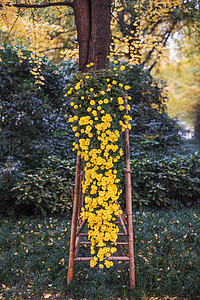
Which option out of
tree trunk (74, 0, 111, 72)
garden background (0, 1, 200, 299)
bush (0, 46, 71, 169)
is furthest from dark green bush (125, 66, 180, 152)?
tree trunk (74, 0, 111, 72)

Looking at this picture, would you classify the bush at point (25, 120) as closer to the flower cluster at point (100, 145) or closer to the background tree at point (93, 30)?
the background tree at point (93, 30)

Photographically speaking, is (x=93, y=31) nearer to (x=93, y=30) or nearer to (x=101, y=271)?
(x=93, y=30)

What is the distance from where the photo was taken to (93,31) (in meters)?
2.67

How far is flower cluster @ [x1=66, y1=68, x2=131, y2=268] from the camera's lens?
6.86 ft

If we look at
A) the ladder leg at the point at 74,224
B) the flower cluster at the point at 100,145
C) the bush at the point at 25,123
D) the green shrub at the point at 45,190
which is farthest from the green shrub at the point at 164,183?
the flower cluster at the point at 100,145

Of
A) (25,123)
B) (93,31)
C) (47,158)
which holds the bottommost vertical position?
(47,158)

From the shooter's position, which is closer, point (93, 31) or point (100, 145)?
point (100, 145)

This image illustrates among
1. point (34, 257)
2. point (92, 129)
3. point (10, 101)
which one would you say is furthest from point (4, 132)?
point (92, 129)

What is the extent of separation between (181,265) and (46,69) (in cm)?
444

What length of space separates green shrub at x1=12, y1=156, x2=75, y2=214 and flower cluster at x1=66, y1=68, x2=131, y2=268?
158 cm

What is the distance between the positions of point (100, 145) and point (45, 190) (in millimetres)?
1936

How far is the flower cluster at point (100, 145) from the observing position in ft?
6.86

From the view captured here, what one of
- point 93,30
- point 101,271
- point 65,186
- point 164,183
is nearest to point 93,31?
point 93,30

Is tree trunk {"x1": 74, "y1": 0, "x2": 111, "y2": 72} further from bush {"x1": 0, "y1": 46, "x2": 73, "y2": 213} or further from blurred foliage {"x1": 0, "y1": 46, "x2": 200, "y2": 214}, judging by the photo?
blurred foliage {"x1": 0, "y1": 46, "x2": 200, "y2": 214}
